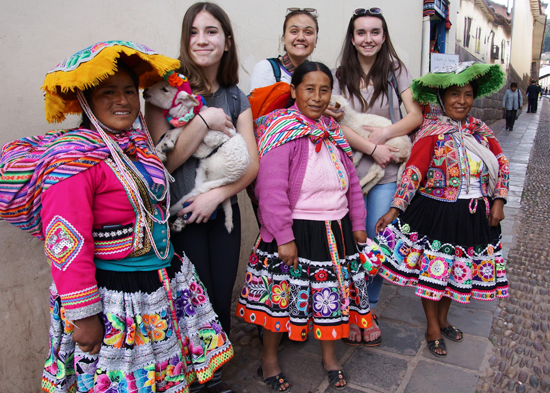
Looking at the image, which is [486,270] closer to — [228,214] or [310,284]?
[310,284]

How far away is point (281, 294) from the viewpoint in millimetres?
2289

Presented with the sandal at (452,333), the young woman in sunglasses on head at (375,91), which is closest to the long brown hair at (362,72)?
the young woman in sunglasses on head at (375,91)

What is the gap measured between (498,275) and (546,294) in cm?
142

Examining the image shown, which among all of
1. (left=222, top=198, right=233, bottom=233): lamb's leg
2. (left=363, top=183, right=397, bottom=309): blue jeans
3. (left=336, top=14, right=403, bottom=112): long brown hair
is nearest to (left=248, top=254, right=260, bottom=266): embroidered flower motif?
(left=222, top=198, right=233, bottom=233): lamb's leg

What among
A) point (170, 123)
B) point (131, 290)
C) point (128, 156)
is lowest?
point (131, 290)

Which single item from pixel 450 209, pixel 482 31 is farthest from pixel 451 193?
pixel 482 31

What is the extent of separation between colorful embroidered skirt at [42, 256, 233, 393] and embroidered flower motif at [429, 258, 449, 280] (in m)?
1.66

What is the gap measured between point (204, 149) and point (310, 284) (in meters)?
0.97

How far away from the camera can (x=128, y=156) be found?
1.75 metres

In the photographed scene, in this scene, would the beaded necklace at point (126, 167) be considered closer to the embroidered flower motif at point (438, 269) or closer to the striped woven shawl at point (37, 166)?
the striped woven shawl at point (37, 166)

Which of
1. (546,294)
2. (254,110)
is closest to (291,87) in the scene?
(254,110)

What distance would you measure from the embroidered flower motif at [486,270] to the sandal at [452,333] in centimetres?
50

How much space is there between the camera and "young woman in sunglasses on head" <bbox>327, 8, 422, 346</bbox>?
2713 mm

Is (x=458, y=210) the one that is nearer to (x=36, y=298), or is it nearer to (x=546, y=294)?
(x=546, y=294)
